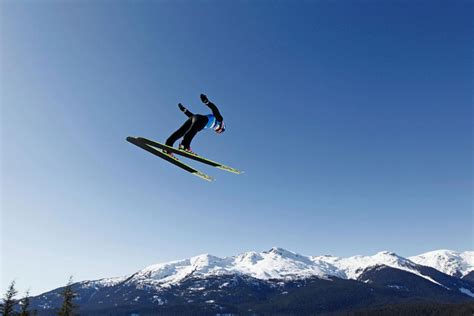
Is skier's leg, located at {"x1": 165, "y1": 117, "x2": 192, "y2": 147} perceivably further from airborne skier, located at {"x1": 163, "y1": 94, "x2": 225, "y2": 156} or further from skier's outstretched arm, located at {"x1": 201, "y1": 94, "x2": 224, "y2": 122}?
skier's outstretched arm, located at {"x1": 201, "y1": 94, "x2": 224, "y2": 122}

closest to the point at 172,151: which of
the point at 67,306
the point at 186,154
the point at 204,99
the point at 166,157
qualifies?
the point at 186,154

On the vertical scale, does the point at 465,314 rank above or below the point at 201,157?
below

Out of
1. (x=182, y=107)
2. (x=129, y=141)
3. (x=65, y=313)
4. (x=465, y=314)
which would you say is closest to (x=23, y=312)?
(x=65, y=313)

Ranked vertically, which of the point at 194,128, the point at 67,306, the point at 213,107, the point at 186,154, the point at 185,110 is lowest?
the point at 67,306

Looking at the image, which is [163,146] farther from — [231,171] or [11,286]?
[11,286]

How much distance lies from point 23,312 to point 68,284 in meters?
4.55

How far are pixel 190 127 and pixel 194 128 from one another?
0.19m

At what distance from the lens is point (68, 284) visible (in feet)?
108

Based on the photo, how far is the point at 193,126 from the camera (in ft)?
51.7

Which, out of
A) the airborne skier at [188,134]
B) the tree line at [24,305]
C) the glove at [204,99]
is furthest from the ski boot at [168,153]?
the tree line at [24,305]

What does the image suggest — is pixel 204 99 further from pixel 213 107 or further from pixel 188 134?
pixel 188 134

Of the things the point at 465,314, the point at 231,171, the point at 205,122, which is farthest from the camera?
the point at 465,314

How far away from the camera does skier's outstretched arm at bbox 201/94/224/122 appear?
1444 centimetres

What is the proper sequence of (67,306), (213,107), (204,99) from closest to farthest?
(204,99) → (213,107) → (67,306)
